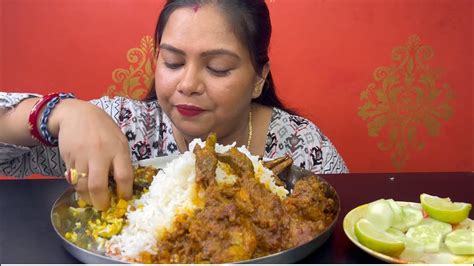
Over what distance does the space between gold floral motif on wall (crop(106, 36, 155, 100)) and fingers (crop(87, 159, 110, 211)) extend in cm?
157

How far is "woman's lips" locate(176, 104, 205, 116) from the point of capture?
68.1 inches

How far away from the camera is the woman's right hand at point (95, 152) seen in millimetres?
1220

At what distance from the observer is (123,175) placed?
4.08 feet

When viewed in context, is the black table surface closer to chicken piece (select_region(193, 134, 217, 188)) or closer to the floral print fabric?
chicken piece (select_region(193, 134, 217, 188))

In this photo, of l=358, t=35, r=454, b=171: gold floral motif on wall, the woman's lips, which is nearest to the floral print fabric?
the woman's lips

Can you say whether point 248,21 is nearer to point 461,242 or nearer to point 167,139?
point 167,139

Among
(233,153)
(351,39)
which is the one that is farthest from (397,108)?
(233,153)

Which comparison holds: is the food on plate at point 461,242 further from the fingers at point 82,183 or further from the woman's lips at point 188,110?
the woman's lips at point 188,110

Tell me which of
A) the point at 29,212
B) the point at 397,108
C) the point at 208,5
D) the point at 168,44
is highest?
the point at 208,5

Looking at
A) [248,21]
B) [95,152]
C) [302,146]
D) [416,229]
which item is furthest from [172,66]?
[416,229]

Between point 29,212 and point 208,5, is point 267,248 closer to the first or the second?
point 29,212

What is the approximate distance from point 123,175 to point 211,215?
30 centimetres

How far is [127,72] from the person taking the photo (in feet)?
9.14

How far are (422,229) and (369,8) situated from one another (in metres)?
1.87
